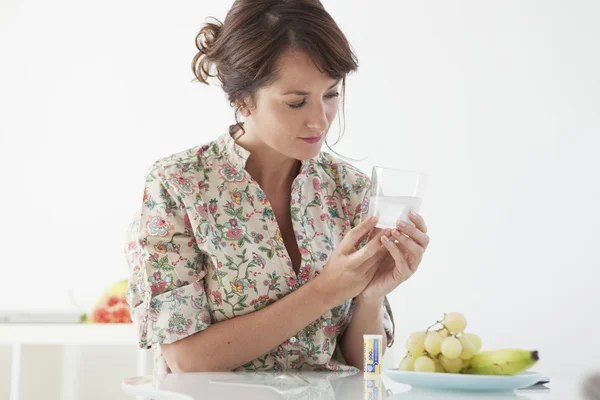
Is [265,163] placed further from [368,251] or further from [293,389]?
[293,389]

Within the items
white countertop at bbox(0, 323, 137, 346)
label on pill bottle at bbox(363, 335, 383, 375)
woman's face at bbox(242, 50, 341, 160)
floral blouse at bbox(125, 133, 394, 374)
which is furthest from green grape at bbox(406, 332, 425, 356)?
white countertop at bbox(0, 323, 137, 346)

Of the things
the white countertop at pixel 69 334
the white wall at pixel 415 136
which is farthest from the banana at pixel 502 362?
the white wall at pixel 415 136

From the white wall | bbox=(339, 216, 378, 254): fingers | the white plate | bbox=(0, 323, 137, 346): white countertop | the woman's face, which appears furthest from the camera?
the white wall

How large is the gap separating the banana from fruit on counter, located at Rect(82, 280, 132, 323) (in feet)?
6.51

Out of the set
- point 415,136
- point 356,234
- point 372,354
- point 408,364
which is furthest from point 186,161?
point 415,136

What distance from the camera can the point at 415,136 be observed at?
3420 millimetres

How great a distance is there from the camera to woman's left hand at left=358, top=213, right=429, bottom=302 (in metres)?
1.42

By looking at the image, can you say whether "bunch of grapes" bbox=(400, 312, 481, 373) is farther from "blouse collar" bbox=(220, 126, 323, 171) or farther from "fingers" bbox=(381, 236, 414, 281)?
"blouse collar" bbox=(220, 126, 323, 171)

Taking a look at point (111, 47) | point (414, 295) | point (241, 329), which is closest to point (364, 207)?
point (241, 329)

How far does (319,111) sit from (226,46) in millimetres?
264

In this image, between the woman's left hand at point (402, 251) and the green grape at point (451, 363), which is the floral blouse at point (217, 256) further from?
the green grape at point (451, 363)

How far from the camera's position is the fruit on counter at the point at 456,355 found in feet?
3.56

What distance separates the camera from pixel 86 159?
3.52 m

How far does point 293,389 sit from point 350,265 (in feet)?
1.10
